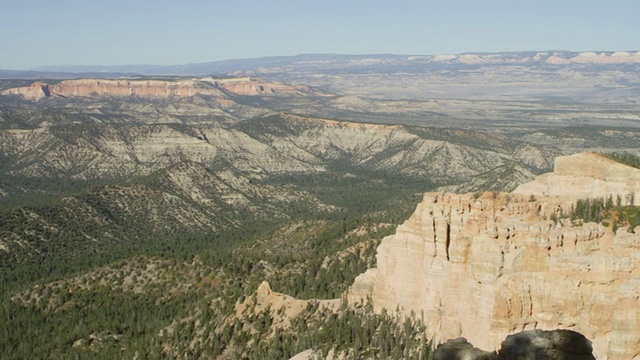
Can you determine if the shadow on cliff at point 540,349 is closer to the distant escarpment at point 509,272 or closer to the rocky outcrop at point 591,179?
the distant escarpment at point 509,272

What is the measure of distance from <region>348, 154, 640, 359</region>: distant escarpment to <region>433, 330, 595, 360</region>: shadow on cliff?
80.4 ft

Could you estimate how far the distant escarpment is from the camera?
Result: 173 feet

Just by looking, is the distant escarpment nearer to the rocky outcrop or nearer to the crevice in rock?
the crevice in rock

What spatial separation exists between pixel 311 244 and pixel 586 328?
67.2 m

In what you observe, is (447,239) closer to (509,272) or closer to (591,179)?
(509,272)

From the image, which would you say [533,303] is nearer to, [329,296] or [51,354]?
[329,296]

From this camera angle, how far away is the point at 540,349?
28734 millimetres

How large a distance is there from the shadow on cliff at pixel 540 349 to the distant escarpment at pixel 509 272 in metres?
24.5

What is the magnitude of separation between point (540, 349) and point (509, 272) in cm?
2798

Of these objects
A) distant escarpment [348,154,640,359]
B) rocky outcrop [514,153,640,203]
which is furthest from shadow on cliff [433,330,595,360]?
rocky outcrop [514,153,640,203]

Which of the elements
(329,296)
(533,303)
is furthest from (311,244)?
(533,303)

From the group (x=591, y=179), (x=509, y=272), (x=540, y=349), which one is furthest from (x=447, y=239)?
(x=540, y=349)

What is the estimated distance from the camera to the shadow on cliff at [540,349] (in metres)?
28.6

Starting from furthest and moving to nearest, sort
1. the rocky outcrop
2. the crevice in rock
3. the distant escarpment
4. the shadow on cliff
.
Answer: the rocky outcrop < the crevice in rock < the distant escarpment < the shadow on cliff
